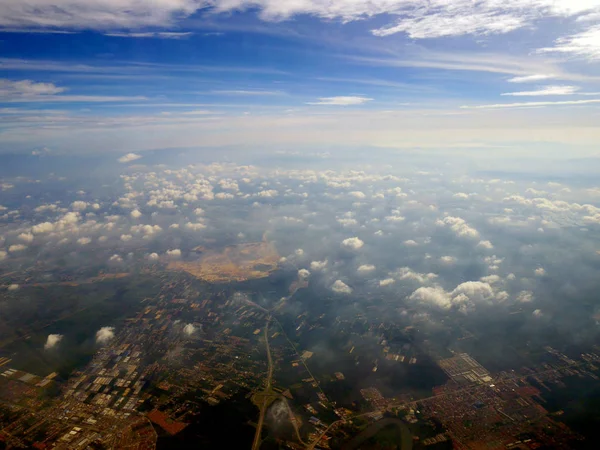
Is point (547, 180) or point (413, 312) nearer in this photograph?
point (413, 312)

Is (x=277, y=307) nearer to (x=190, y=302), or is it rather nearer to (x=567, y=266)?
(x=190, y=302)

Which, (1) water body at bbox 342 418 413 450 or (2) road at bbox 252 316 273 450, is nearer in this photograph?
(1) water body at bbox 342 418 413 450

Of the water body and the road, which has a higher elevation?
the water body

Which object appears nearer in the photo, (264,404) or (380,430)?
(380,430)

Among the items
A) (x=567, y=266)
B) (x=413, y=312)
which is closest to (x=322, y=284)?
(x=413, y=312)

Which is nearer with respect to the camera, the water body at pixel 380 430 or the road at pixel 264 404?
the water body at pixel 380 430

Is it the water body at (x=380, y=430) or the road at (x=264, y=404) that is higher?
the water body at (x=380, y=430)

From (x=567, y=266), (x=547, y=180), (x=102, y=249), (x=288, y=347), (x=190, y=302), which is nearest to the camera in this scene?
(x=288, y=347)

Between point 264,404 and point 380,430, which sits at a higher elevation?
point 380,430
